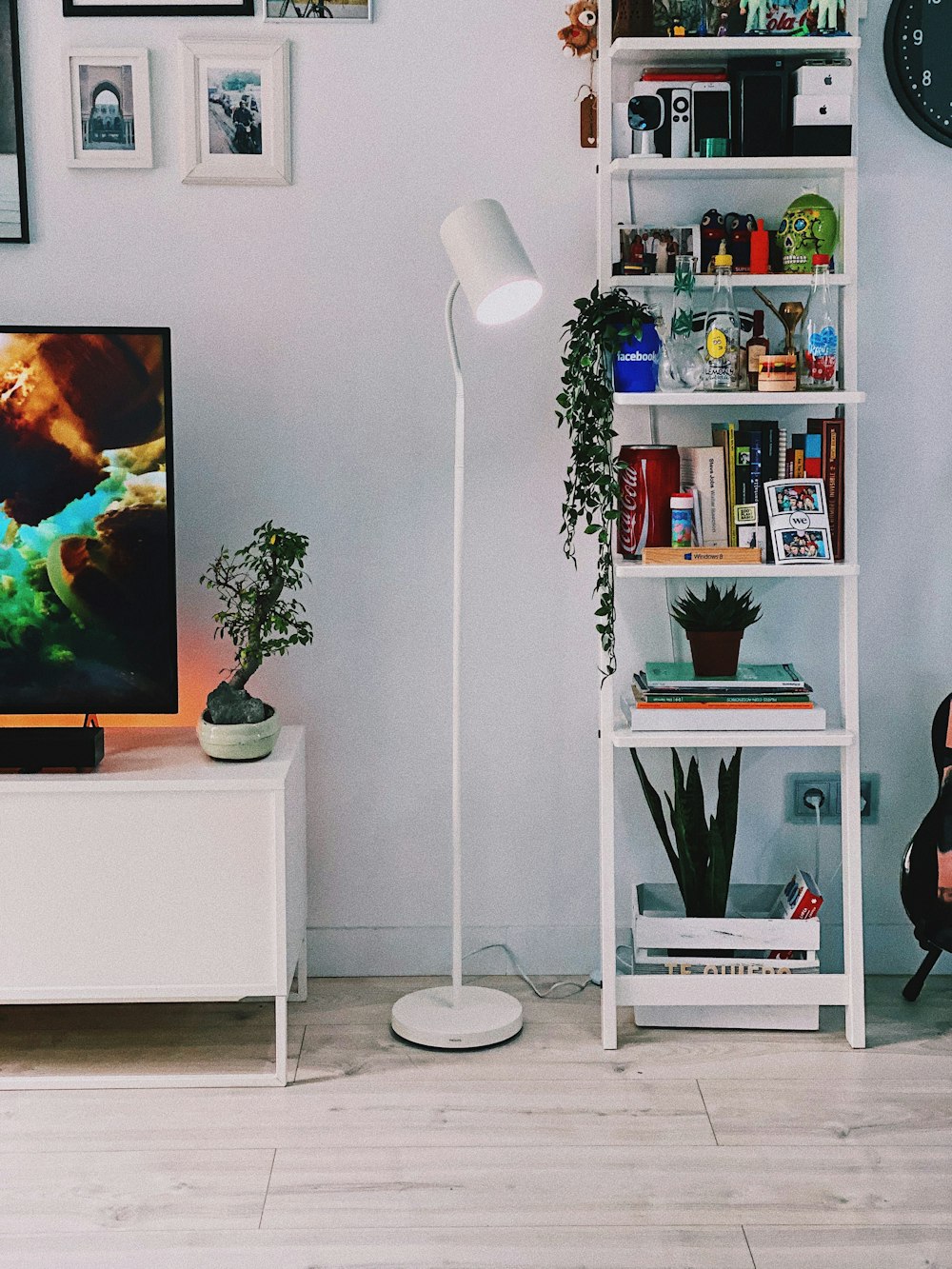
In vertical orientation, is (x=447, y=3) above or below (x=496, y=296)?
above

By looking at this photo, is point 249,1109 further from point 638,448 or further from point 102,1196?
point 638,448

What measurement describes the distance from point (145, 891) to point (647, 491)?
1189 millimetres

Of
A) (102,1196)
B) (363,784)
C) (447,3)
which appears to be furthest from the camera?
(363,784)

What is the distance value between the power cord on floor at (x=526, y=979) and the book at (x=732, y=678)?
698 millimetres

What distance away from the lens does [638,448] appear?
2445 millimetres

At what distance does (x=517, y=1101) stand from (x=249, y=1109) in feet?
1.53

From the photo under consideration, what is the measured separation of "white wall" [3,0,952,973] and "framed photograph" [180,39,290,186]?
4 cm

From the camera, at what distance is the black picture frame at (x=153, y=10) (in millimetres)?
2525

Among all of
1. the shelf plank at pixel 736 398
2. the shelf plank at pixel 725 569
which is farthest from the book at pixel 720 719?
the shelf plank at pixel 736 398

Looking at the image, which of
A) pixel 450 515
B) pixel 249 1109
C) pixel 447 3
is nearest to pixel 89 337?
pixel 450 515

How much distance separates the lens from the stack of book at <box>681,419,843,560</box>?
95.8 inches

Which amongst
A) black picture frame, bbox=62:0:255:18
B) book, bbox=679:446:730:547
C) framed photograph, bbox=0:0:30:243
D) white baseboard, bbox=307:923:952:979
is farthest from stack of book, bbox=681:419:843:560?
framed photograph, bbox=0:0:30:243

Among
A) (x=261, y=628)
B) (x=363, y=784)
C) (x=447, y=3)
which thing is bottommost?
(x=363, y=784)

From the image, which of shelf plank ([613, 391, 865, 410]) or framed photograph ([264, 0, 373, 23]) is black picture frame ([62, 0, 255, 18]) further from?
shelf plank ([613, 391, 865, 410])
